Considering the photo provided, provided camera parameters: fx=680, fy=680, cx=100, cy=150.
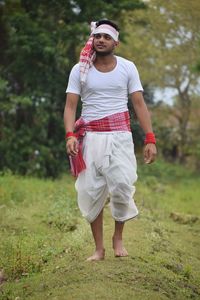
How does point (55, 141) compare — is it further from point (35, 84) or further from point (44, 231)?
point (44, 231)

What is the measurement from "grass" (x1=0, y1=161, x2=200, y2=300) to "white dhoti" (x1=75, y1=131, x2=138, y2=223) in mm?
513

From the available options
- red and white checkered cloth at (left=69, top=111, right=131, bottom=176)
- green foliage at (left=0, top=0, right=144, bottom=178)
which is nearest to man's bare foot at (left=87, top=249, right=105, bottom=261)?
red and white checkered cloth at (left=69, top=111, right=131, bottom=176)

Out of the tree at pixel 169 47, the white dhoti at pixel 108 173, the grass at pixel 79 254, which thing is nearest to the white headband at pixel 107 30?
the white dhoti at pixel 108 173

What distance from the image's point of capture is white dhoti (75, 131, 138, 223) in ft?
18.8

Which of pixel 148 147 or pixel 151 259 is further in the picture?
pixel 151 259

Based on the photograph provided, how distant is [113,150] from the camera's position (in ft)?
18.8

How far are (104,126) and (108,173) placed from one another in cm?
40

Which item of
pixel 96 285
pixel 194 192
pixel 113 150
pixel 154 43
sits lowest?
pixel 194 192

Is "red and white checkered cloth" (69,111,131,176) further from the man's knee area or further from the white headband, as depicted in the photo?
the white headband

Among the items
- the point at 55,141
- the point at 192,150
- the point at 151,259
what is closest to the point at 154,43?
the point at 192,150

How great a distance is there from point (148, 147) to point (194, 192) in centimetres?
1242

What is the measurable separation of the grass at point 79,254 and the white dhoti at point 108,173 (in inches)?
20.2

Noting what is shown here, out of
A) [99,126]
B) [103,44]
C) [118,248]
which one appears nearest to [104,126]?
[99,126]

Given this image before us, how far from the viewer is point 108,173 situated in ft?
18.8
